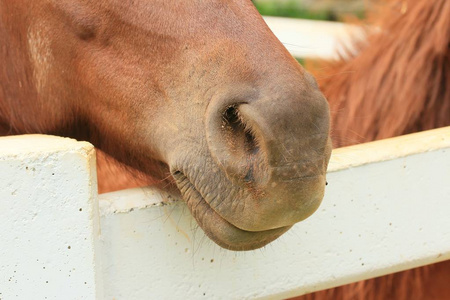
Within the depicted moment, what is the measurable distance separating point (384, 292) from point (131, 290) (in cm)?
103

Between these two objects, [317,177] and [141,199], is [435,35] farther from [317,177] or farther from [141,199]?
[141,199]

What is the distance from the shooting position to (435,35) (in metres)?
2.25

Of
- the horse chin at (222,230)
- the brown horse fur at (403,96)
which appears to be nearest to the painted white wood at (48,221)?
the horse chin at (222,230)

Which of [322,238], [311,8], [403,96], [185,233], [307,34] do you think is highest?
[185,233]

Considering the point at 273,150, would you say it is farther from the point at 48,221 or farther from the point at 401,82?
the point at 401,82

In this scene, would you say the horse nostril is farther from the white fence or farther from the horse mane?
the horse mane

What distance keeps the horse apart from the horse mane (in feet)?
2.55

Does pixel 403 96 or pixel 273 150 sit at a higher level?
pixel 273 150

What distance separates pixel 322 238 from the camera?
1614 mm

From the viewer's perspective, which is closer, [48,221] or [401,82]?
[48,221]

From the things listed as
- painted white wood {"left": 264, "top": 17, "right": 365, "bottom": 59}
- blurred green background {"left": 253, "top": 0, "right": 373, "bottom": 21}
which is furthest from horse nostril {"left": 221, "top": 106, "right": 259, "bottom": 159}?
blurred green background {"left": 253, "top": 0, "right": 373, "bottom": 21}

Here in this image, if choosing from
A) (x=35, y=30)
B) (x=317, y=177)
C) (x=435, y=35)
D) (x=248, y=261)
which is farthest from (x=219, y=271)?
(x=435, y=35)

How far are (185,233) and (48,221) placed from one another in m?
0.34

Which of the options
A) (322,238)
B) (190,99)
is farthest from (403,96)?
(190,99)
